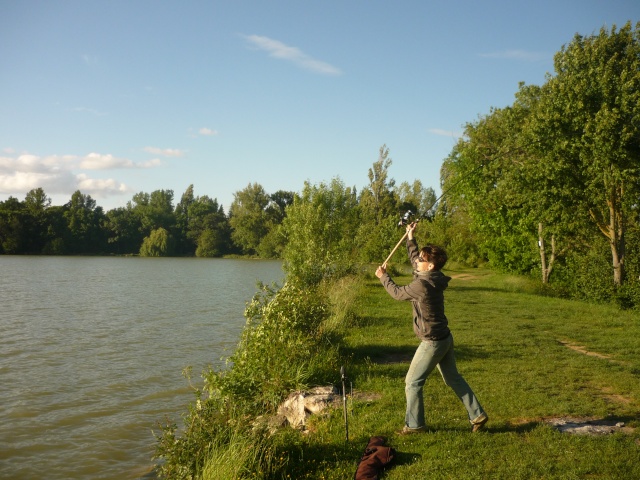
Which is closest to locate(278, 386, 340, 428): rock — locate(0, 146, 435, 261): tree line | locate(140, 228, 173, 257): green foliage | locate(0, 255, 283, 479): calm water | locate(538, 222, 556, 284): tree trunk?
locate(0, 255, 283, 479): calm water

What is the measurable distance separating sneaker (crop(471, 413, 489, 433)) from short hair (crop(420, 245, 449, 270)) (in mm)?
1864

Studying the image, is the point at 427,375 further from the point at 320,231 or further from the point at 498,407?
the point at 320,231

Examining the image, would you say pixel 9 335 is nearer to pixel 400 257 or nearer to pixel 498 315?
pixel 498 315

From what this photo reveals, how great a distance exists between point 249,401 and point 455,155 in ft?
110

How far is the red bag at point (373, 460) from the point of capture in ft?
18.6

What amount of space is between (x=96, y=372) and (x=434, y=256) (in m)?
11.2

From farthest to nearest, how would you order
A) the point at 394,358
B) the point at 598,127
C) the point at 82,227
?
the point at 82,227, the point at 598,127, the point at 394,358

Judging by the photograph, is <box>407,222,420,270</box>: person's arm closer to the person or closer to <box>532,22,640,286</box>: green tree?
the person

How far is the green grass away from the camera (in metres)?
5.80

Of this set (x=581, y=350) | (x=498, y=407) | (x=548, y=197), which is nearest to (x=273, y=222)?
(x=548, y=197)

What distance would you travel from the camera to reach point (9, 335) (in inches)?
742

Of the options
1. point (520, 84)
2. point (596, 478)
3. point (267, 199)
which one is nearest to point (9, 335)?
point (596, 478)

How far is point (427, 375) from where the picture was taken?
6.39 meters

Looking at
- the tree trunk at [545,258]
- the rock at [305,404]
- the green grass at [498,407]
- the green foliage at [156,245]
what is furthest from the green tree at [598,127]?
the green foliage at [156,245]
